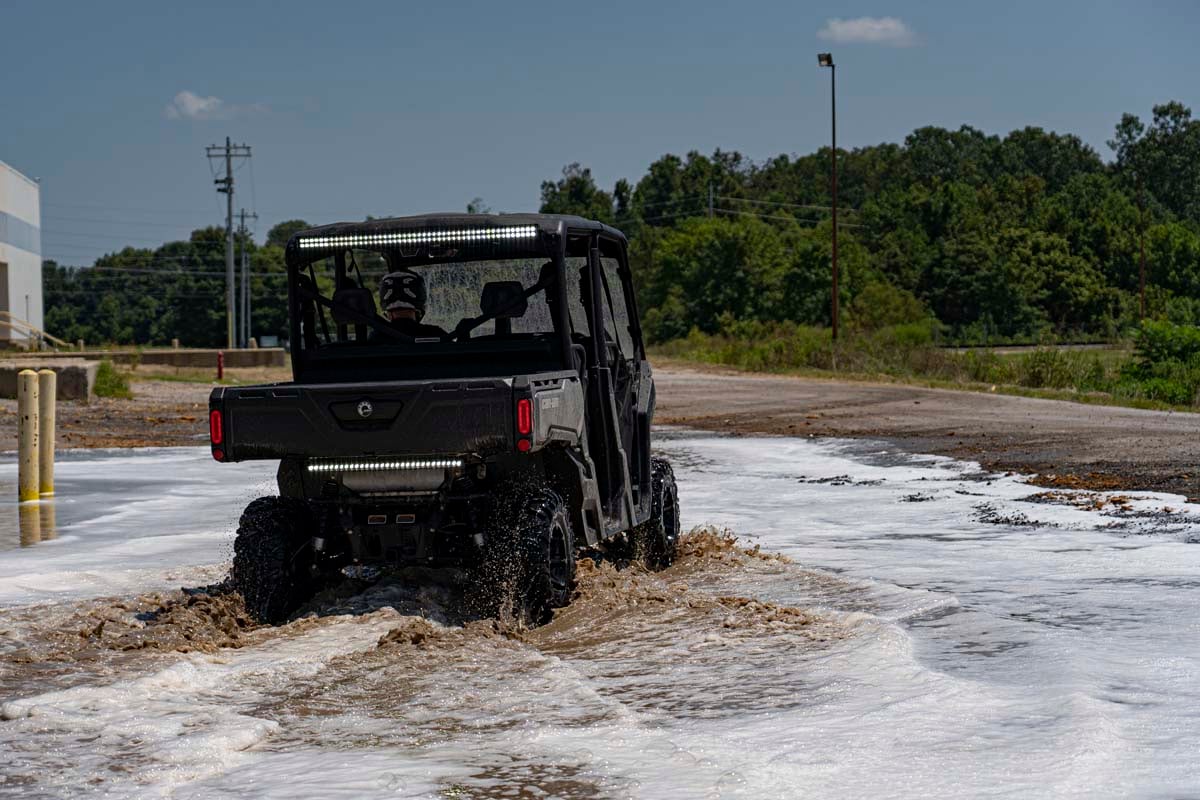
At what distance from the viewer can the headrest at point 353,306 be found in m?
8.70

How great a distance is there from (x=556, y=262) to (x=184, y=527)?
5757 mm

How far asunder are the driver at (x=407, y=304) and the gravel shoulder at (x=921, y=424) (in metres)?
7.87

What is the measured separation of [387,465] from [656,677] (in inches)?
66.7

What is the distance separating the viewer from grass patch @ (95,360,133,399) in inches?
1337

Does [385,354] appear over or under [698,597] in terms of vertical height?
over

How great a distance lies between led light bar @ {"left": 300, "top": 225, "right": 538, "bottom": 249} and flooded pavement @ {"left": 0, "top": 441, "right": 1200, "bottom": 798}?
196 cm

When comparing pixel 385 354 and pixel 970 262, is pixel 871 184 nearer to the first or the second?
pixel 970 262

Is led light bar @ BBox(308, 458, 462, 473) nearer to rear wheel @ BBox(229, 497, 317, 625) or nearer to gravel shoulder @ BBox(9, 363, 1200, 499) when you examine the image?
rear wheel @ BBox(229, 497, 317, 625)

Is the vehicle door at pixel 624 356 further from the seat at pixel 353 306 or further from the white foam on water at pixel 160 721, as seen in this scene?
the white foam on water at pixel 160 721

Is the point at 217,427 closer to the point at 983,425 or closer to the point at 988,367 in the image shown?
the point at 983,425

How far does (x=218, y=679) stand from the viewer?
6801 millimetres

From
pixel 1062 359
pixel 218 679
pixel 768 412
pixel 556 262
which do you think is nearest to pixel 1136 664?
pixel 556 262

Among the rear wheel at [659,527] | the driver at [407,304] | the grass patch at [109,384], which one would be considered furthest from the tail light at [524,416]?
the grass patch at [109,384]

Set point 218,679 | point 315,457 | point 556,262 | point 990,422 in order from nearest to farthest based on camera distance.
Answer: point 218,679 < point 315,457 < point 556,262 < point 990,422
